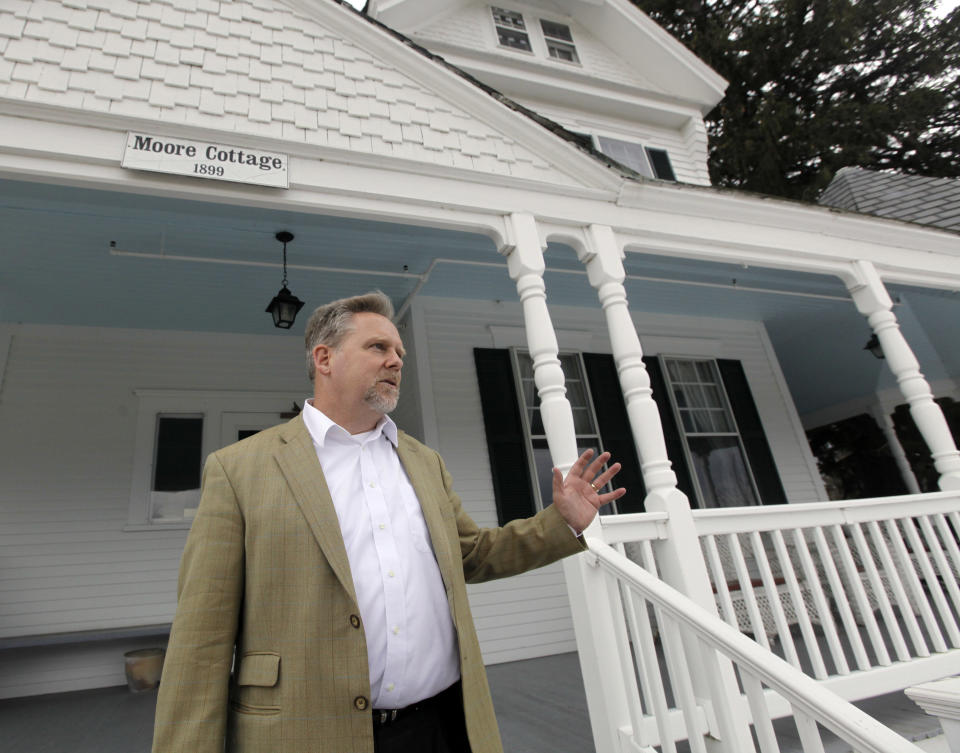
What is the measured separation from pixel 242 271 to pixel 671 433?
526cm

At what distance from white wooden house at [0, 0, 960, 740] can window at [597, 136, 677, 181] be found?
6 cm

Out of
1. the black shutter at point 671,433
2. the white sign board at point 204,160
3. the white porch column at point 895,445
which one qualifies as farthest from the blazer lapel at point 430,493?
the white porch column at point 895,445

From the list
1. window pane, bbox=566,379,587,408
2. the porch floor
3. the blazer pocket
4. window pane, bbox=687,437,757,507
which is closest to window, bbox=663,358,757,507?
window pane, bbox=687,437,757,507

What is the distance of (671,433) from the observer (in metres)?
7.03

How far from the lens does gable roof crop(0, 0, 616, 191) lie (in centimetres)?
339

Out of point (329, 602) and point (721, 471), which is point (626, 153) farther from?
point (329, 602)

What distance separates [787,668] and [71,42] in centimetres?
483

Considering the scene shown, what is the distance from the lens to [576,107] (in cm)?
798

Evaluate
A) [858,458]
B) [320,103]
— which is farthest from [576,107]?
[858,458]

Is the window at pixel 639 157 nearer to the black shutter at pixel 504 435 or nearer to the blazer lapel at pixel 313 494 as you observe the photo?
the black shutter at pixel 504 435

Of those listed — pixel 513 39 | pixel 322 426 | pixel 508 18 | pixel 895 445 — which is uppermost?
pixel 508 18

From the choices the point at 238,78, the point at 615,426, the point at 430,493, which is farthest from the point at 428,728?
the point at 615,426

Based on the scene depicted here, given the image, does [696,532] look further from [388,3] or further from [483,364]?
[388,3]

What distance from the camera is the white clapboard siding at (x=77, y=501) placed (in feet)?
16.3
